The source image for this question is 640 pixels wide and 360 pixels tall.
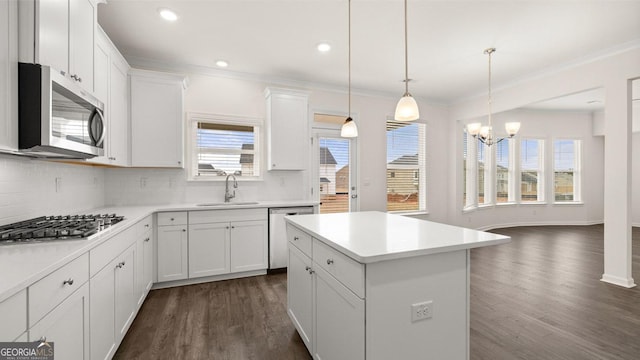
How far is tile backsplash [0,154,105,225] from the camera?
1840mm

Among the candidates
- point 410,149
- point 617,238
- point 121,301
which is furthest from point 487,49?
point 121,301

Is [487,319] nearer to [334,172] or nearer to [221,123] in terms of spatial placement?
[334,172]

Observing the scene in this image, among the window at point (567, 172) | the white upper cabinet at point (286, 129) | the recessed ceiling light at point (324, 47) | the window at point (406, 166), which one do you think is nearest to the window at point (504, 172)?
the window at point (567, 172)

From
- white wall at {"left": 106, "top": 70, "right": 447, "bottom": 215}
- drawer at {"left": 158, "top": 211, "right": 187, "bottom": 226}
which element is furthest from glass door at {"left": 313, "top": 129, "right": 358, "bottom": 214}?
drawer at {"left": 158, "top": 211, "right": 187, "bottom": 226}

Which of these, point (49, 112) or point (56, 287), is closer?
point (56, 287)

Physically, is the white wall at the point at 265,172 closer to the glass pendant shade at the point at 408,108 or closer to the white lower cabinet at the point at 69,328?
the white lower cabinet at the point at 69,328

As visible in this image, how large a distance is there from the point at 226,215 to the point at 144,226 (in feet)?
2.97

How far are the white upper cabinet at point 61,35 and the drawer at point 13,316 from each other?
3.98ft

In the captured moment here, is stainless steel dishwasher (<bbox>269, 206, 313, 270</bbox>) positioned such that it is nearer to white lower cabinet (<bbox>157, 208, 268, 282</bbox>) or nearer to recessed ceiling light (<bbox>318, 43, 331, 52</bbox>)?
white lower cabinet (<bbox>157, 208, 268, 282</bbox>)

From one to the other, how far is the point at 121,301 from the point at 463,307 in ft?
7.44

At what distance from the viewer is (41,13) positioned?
149 cm

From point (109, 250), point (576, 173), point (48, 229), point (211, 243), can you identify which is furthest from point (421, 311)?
point (576, 173)

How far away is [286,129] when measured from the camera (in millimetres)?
4090

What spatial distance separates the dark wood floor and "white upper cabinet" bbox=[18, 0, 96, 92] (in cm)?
197
